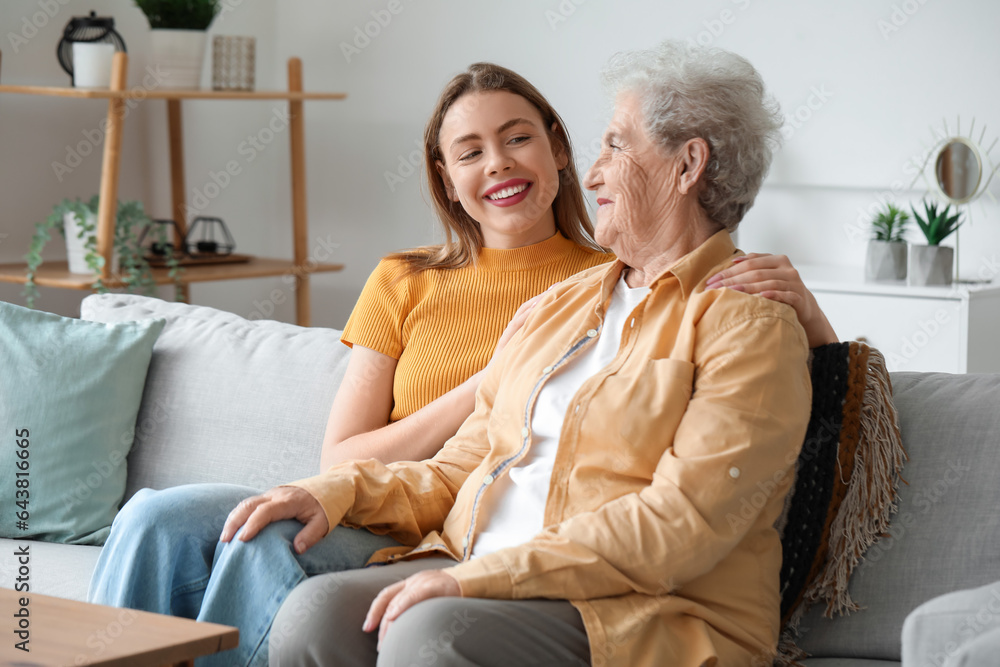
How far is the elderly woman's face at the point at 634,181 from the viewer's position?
1.52 m

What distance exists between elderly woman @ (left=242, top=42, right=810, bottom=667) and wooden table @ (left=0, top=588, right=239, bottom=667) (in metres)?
0.15

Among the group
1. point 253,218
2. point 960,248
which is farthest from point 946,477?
point 253,218

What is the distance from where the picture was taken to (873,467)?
4.85ft

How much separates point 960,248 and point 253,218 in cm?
272

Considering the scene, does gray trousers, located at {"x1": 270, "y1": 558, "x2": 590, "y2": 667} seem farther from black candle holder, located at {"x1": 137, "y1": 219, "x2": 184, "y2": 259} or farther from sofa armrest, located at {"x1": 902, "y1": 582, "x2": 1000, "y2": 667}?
black candle holder, located at {"x1": 137, "y1": 219, "x2": 184, "y2": 259}

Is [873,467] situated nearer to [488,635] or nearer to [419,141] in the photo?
[488,635]

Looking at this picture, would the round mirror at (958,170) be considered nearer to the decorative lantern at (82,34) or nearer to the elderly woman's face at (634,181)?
the elderly woman's face at (634,181)

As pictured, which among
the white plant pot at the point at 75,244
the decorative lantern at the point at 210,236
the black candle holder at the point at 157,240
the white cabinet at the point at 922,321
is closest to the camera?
the white cabinet at the point at 922,321

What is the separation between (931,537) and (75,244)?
2.85m

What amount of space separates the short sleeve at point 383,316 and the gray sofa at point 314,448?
0.16 metres

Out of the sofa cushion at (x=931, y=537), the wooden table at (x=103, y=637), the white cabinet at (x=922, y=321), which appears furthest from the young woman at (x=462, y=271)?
the white cabinet at (x=922, y=321)

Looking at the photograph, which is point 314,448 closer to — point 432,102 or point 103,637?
point 103,637

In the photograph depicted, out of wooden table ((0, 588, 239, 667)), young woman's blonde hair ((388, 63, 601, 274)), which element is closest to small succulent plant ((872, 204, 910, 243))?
young woman's blonde hair ((388, 63, 601, 274))

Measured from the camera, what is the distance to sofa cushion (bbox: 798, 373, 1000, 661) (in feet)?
4.78
